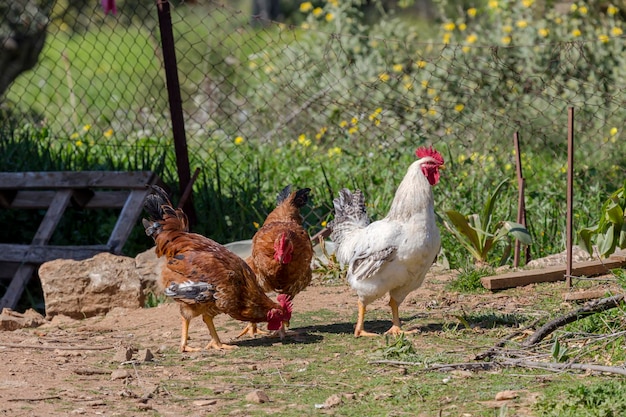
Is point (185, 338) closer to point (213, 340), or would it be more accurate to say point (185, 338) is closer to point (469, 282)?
point (213, 340)

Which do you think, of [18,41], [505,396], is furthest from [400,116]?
[18,41]

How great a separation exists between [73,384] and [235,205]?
3606mm

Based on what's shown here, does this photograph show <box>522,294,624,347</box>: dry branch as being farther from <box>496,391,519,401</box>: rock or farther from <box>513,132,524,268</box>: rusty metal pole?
<box>513,132,524,268</box>: rusty metal pole

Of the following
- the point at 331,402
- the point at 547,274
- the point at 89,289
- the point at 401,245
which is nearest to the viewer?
the point at 331,402

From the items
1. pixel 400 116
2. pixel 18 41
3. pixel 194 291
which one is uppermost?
pixel 18 41

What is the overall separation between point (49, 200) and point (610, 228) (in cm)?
441

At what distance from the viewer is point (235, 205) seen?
25.7ft

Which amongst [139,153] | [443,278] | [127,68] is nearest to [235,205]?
[139,153]

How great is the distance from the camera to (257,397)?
4.02 meters

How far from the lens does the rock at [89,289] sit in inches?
256

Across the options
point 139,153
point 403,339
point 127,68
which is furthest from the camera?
point 127,68

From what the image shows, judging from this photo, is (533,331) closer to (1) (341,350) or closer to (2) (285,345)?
(1) (341,350)

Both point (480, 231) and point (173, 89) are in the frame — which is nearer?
point (480, 231)

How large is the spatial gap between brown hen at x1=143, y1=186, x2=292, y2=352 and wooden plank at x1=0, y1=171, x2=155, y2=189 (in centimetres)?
203
